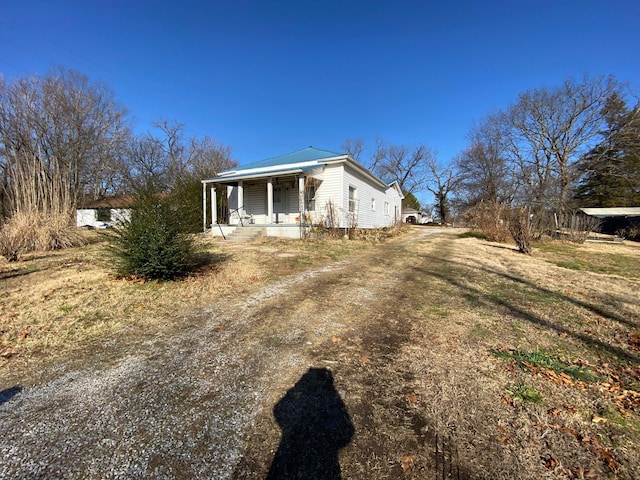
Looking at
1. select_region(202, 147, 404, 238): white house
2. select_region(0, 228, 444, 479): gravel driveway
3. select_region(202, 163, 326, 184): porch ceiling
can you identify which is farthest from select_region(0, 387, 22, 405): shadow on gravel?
select_region(202, 163, 326, 184): porch ceiling

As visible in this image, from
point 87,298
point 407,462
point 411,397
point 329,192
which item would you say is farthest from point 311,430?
point 329,192

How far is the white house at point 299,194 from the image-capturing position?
13.4m

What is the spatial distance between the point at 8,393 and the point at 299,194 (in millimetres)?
11913

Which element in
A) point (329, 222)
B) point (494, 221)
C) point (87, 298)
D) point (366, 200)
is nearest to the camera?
point (87, 298)

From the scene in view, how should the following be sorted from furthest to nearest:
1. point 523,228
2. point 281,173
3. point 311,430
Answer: point 281,173 → point 523,228 → point 311,430

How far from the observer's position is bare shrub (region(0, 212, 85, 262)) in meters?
7.57

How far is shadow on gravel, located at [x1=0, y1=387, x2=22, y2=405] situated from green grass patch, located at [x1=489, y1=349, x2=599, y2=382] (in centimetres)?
415

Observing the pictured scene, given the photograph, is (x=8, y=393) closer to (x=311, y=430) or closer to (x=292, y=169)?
(x=311, y=430)

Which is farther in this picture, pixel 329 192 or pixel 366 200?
pixel 366 200

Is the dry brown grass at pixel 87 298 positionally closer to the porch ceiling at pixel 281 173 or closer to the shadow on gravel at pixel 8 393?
the shadow on gravel at pixel 8 393

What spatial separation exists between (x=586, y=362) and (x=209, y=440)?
340 cm

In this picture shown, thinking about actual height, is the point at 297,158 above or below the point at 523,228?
above

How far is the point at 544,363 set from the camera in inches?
103

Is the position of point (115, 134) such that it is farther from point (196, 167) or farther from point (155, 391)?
point (155, 391)
